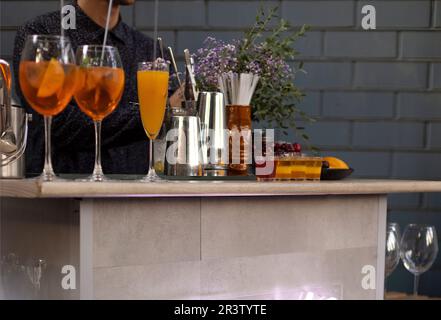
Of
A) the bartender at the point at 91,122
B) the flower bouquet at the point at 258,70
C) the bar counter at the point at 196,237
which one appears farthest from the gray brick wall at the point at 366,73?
the bar counter at the point at 196,237

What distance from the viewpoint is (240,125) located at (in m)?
1.57

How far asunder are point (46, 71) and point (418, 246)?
1262 mm

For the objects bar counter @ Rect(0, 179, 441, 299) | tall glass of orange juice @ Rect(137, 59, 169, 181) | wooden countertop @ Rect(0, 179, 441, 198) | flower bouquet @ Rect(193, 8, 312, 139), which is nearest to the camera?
wooden countertop @ Rect(0, 179, 441, 198)

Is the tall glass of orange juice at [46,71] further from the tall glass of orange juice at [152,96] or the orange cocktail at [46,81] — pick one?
the tall glass of orange juice at [152,96]

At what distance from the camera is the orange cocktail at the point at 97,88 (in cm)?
124

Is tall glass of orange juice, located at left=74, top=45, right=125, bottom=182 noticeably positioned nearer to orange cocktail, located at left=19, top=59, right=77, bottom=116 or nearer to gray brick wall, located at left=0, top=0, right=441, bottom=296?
orange cocktail, located at left=19, top=59, right=77, bottom=116

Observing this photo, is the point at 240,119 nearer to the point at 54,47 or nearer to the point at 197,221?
the point at 197,221

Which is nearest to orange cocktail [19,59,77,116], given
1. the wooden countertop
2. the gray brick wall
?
the wooden countertop

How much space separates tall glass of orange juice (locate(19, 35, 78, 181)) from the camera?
118 cm

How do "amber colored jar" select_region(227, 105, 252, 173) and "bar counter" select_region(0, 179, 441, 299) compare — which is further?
"amber colored jar" select_region(227, 105, 252, 173)

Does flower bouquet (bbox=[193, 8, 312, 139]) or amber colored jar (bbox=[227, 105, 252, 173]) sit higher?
flower bouquet (bbox=[193, 8, 312, 139])

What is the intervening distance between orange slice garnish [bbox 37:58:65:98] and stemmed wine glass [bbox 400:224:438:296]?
1202 millimetres

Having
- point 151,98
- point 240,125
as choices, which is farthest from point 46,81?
point 240,125

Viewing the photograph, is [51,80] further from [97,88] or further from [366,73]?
[366,73]
